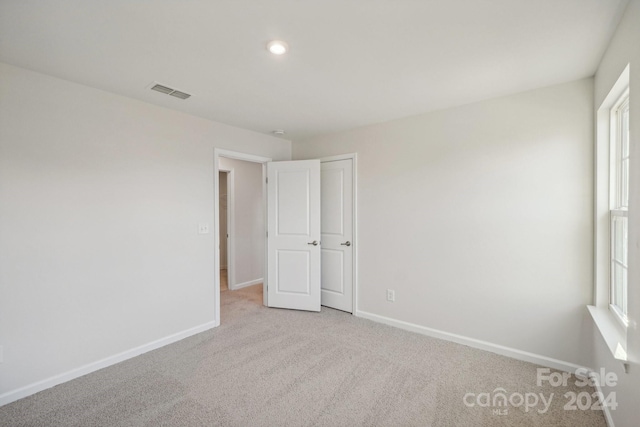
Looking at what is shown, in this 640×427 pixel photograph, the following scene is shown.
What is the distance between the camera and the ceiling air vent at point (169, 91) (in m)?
2.41

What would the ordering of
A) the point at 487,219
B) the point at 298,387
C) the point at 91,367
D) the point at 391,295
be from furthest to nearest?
the point at 391,295 < the point at 487,219 < the point at 91,367 < the point at 298,387

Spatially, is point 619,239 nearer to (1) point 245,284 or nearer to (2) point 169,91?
(2) point 169,91

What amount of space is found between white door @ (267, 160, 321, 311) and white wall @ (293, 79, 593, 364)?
2.06 feet

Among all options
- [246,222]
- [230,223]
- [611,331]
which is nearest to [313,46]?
[611,331]

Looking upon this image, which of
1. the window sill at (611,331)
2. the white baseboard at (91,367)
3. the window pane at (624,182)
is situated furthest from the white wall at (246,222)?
the window pane at (624,182)

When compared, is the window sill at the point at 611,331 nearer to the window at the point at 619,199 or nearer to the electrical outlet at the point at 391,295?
the window at the point at 619,199

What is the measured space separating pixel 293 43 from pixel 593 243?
2638 mm

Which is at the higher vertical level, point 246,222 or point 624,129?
point 624,129

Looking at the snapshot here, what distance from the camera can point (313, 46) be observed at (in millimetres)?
1827

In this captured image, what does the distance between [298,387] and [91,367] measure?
68.0 inches

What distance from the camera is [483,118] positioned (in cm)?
273

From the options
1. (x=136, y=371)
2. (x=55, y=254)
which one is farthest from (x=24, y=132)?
(x=136, y=371)

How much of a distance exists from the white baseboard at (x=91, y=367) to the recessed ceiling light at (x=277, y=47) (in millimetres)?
2771

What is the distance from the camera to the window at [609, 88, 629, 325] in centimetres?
193
